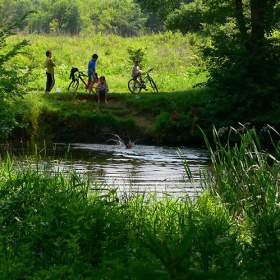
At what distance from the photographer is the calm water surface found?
1265cm

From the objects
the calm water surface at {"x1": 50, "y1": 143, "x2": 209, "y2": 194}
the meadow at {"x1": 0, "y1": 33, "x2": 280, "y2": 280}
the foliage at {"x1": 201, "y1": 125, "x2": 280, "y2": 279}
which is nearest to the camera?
the meadow at {"x1": 0, "y1": 33, "x2": 280, "y2": 280}

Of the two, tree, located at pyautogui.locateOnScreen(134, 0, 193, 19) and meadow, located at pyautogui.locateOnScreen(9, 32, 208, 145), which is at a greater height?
tree, located at pyautogui.locateOnScreen(134, 0, 193, 19)

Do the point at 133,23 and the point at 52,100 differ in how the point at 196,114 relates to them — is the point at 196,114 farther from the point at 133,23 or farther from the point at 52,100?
the point at 133,23

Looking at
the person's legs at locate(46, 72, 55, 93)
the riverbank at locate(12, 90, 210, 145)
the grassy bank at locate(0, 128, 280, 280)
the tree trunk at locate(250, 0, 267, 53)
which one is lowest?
the riverbank at locate(12, 90, 210, 145)

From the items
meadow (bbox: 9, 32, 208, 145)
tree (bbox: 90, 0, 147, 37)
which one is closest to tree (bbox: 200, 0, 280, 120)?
meadow (bbox: 9, 32, 208, 145)

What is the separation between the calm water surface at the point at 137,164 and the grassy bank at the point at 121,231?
175 inches

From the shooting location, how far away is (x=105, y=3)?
9706 cm

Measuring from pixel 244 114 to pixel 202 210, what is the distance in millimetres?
12663

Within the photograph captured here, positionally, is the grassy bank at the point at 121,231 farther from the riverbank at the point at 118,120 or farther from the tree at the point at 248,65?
the riverbank at the point at 118,120

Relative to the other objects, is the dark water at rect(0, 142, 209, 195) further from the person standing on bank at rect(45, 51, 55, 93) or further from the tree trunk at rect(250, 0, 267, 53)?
the person standing on bank at rect(45, 51, 55, 93)

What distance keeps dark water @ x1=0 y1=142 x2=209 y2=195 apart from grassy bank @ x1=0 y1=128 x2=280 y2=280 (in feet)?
14.9

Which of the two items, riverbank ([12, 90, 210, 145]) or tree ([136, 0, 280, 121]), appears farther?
riverbank ([12, 90, 210, 145])

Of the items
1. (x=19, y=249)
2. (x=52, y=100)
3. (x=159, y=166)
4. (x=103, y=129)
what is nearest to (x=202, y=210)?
(x=19, y=249)

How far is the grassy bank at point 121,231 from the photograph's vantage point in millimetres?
3944
